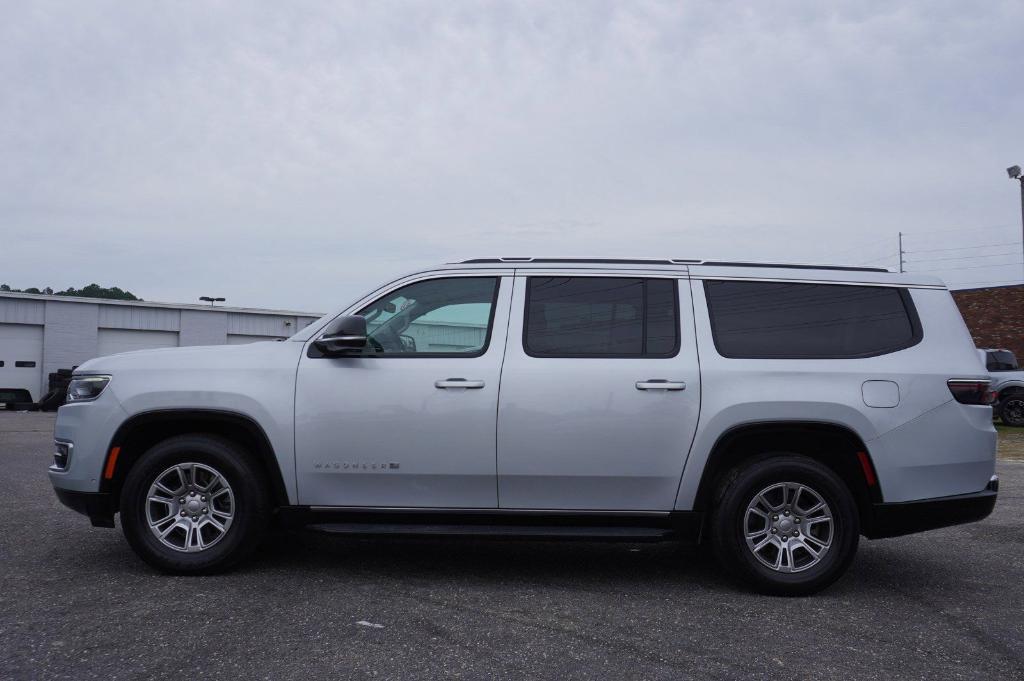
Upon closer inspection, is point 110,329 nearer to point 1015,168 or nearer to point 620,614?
point 1015,168

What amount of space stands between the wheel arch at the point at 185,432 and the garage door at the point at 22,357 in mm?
32172

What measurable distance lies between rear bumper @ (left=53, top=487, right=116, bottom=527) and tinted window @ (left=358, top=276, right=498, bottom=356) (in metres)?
1.79

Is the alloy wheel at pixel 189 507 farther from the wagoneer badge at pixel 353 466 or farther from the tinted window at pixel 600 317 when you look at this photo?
the tinted window at pixel 600 317

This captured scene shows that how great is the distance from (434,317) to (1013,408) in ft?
62.4

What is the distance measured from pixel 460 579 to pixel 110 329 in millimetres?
34324

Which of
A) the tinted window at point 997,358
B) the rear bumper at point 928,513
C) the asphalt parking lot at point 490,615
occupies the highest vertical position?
the tinted window at point 997,358

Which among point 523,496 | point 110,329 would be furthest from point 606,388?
point 110,329

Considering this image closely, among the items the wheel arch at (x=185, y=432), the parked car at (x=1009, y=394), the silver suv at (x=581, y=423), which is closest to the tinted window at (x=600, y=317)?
the silver suv at (x=581, y=423)

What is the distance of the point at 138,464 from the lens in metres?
5.26

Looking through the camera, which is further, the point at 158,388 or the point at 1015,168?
the point at 1015,168

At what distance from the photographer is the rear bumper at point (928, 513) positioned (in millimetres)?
5078

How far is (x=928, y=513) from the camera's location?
5.09m

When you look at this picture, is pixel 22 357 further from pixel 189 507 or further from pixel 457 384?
pixel 457 384

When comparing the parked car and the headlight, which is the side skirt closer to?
the headlight
